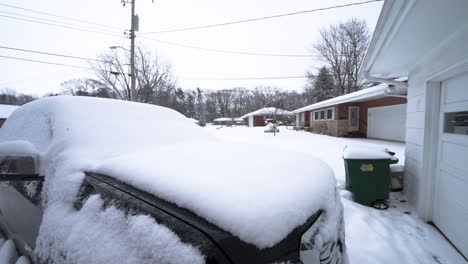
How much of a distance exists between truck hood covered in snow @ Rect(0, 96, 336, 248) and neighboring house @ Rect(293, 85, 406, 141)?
10.4m

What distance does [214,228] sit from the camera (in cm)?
87

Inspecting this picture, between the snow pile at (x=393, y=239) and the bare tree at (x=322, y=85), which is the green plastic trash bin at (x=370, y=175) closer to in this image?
the snow pile at (x=393, y=239)

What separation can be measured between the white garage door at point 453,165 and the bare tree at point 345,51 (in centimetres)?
3083

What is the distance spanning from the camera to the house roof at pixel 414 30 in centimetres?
199

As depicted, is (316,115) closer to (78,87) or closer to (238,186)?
(238,186)

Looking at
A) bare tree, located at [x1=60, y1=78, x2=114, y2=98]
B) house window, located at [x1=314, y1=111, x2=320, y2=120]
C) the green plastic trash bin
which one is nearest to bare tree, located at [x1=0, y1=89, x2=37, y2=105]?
bare tree, located at [x1=60, y1=78, x2=114, y2=98]

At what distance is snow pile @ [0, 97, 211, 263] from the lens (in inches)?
40.8

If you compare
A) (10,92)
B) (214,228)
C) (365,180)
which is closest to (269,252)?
(214,228)

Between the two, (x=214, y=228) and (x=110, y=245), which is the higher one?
(x=214, y=228)

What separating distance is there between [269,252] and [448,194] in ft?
11.3

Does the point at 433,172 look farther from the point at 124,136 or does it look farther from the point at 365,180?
the point at 124,136

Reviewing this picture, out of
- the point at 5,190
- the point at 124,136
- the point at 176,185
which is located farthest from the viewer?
the point at 124,136

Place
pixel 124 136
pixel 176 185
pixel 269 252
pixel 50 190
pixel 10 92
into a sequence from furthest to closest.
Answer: pixel 10 92 → pixel 124 136 → pixel 50 190 → pixel 176 185 → pixel 269 252

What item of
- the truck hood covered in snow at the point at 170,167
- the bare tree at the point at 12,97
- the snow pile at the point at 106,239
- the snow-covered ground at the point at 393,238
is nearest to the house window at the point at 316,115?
the snow-covered ground at the point at 393,238
